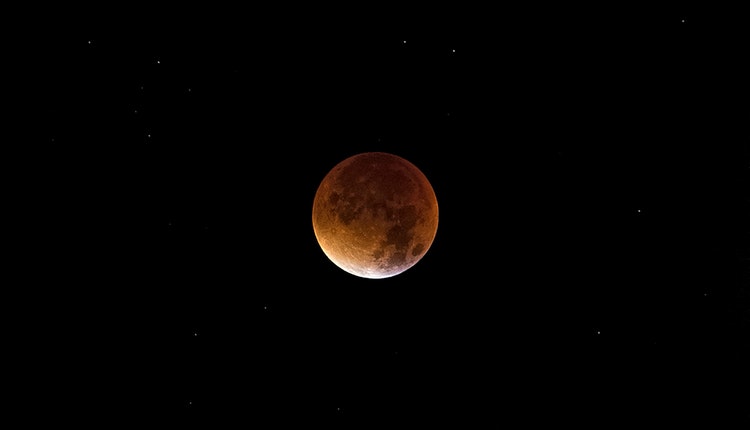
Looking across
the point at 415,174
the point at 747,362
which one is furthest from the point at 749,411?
the point at 415,174

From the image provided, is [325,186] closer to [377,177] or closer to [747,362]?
[377,177]

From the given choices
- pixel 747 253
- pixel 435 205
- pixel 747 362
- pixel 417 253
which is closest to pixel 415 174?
pixel 435 205

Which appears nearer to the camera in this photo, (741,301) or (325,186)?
(325,186)

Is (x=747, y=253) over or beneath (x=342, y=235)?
over

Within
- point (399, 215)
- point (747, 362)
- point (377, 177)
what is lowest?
point (747, 362)

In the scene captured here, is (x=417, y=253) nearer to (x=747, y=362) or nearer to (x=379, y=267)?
(x=379, y=267)

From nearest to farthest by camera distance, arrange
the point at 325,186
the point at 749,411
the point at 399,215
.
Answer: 1. the point at 399,215
2. the point at 325,186
3. the point at 749,411

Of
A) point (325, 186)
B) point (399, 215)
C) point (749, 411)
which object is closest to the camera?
point (399, 215)
